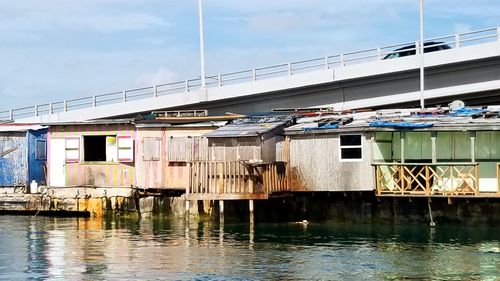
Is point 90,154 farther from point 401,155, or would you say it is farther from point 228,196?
point 401,155

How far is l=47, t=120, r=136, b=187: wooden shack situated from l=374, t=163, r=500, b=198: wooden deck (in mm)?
14518

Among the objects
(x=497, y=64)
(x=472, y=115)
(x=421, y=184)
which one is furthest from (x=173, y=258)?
(x=497, y=64)

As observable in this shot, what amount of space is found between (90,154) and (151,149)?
17.8ft

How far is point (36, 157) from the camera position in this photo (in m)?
54.3

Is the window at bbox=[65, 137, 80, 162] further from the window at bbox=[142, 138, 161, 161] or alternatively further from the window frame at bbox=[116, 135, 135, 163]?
the window at bbox=[142, 138, 161, 161]

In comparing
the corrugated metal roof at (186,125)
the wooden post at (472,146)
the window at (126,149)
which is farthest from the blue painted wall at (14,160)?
the wooden post at (472,146)

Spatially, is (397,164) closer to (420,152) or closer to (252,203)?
(420,152)

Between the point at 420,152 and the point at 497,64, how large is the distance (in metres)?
9.32


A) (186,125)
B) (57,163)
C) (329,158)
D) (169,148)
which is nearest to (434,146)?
(329,158)

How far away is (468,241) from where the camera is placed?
37.1 metres

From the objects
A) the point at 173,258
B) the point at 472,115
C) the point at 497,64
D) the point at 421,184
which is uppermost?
the point at 497,64

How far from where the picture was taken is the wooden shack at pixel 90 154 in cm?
4997

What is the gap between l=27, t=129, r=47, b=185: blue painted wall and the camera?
5422 centimetres

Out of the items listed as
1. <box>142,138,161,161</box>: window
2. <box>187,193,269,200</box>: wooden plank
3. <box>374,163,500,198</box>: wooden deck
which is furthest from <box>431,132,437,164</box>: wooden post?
<box>142,138,161,161</box>: window
